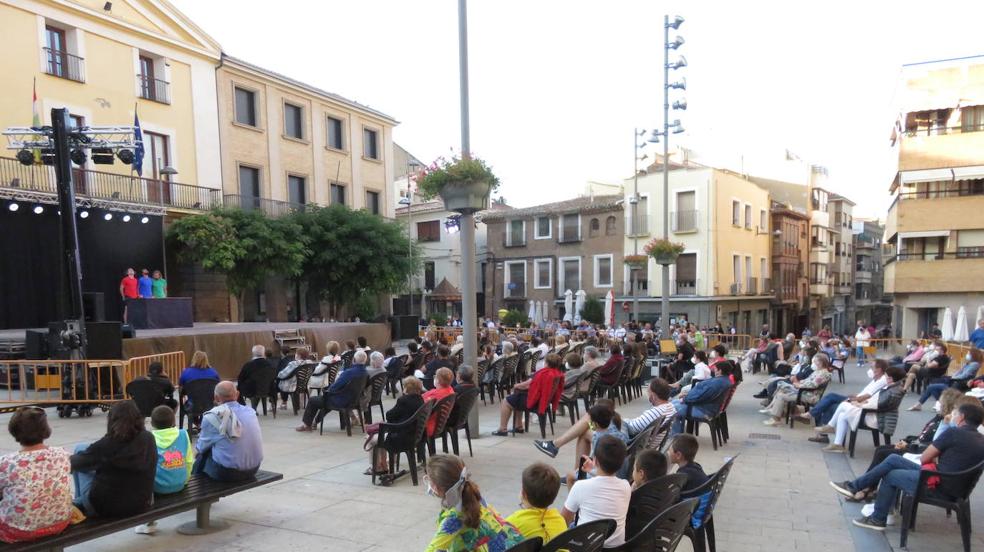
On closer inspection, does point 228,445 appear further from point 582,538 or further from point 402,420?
point 582,538

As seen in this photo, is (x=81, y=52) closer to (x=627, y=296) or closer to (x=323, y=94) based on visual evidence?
(x=323, y=94)

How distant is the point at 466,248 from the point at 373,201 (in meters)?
24.5

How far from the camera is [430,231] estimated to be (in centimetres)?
4191

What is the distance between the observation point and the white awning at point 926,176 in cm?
2287

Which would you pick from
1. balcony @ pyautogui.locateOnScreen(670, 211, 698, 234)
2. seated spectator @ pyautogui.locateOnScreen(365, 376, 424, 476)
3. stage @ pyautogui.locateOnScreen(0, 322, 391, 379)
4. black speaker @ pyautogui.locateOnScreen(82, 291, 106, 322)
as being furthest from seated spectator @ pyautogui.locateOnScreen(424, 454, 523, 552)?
balcony @ pyautogui.locateOnScreen(670, 211, 698, 234)

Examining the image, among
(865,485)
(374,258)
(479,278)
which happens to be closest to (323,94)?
(374,258)

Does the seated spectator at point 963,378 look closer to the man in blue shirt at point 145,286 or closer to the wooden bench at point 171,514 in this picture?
the wooden bench at point 171,514

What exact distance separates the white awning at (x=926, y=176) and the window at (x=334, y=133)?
24031 millimetres

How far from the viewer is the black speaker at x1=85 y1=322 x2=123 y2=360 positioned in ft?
34.6

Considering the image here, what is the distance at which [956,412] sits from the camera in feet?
16.2

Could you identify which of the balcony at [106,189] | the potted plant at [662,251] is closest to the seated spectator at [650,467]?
the potted plant at [662,251]

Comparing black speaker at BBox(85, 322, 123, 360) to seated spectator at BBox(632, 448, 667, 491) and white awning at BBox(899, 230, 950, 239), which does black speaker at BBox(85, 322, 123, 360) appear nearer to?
seated spectator at BBox(632, 448, 667, 491)

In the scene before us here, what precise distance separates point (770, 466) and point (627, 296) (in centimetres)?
2736

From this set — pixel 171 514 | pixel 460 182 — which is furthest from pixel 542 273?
pixel 171 514
